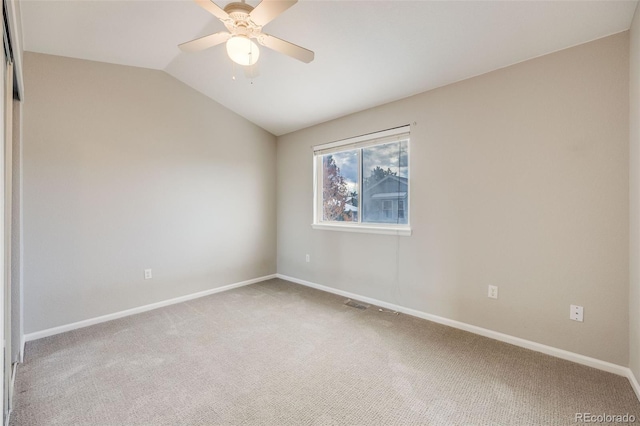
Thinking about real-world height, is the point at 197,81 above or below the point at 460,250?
above

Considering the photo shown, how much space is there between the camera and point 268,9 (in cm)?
164

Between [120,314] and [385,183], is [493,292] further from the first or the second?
[120,314]

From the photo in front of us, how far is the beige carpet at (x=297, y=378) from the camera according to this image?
1.69 m

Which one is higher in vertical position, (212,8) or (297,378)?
(212,8)

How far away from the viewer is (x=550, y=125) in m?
2.29

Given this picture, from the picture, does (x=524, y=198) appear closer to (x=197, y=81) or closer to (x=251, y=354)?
(x=251, y=354)

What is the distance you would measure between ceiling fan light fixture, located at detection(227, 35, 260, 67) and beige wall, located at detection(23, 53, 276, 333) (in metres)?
1.94

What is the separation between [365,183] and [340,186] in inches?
17.1

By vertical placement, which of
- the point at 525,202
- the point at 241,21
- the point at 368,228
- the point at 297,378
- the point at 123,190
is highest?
the point at 241,21

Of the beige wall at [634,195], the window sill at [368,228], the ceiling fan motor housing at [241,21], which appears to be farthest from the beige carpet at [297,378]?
the ceiling fan motor housing at [241,21]

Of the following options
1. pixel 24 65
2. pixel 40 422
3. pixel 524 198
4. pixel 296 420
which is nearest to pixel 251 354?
pixel 296 420

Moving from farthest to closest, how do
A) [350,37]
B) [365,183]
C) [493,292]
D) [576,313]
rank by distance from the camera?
[365,183] → [493,292] → [350,37] → [576,313]

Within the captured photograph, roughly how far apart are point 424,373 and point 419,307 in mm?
1067

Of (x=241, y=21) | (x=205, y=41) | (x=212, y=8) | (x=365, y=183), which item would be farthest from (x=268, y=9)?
(x=365, y=183)
